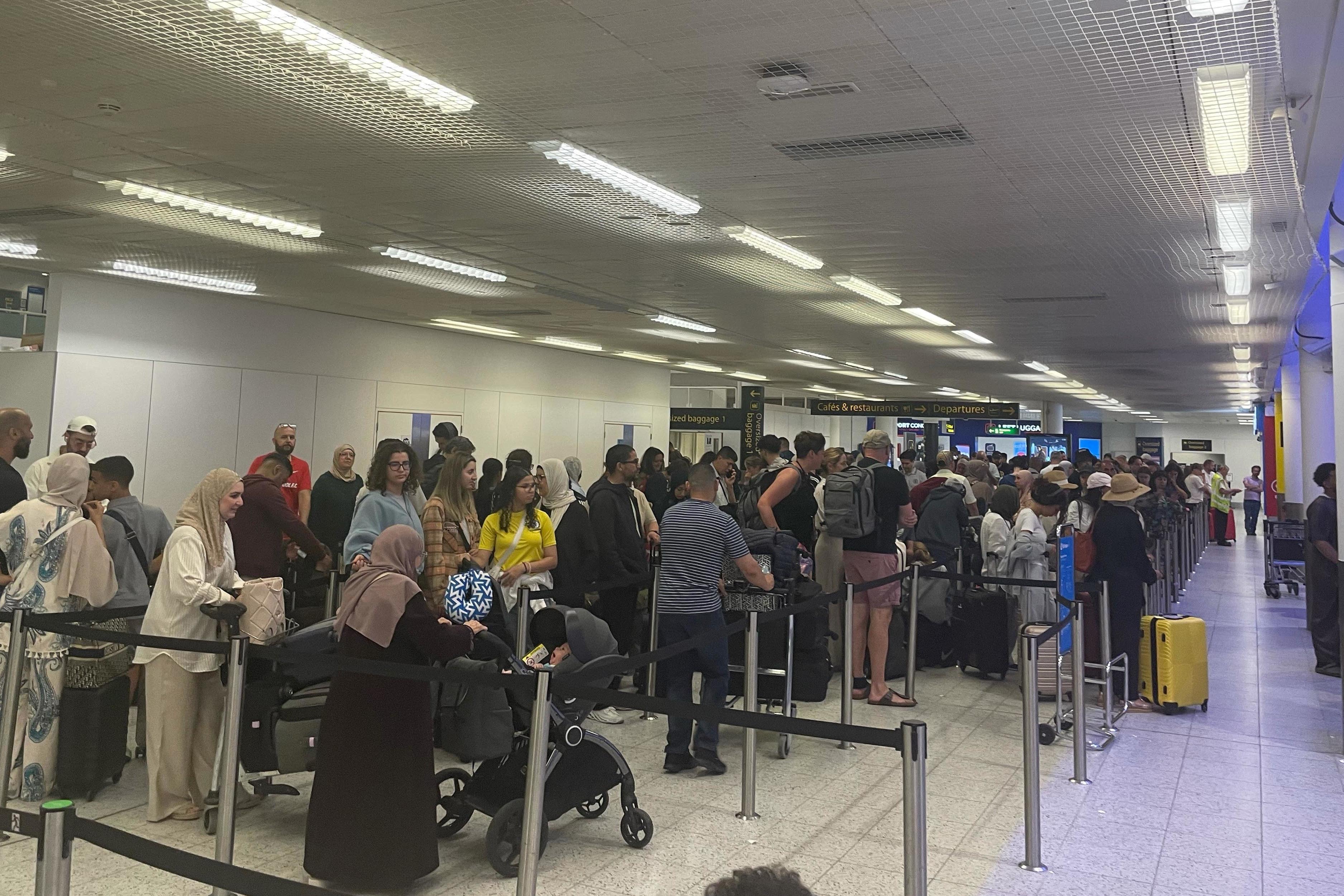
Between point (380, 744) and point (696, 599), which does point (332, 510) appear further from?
point (380, 744)

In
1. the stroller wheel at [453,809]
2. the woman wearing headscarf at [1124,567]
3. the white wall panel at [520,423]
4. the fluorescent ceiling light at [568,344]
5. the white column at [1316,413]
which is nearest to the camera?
the stroller wheel at [453,809]

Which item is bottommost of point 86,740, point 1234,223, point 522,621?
point 86,740

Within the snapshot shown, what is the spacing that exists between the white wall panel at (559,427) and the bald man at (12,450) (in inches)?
422

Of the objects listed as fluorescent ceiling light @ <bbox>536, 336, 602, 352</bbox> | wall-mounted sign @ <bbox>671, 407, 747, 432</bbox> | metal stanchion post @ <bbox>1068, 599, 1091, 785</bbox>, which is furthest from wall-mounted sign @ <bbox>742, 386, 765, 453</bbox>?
metal stanchion post @ <bbox>1068, 599, 1091, 785</bbox>

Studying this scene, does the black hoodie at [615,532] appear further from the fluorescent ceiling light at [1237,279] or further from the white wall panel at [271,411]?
the white wall panel at [271,411]

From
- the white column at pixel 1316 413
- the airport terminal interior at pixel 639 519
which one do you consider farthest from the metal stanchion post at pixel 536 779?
the white column at pixel 1316 413

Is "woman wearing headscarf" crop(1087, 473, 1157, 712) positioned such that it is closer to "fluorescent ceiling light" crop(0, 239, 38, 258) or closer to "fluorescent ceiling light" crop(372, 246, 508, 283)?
"fluorescent ceiling light" crop(372, 246, 508, 283)

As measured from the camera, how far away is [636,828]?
4.39m

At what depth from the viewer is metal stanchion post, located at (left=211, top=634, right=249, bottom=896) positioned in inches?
146

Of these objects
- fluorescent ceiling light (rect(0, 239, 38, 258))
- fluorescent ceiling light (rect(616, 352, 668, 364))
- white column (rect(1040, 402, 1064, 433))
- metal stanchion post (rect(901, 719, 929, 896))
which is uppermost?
white column (rect(1040, 402, 1064, 433))

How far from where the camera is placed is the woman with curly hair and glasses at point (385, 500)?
5652 mm

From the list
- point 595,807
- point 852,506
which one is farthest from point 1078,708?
point 595,807

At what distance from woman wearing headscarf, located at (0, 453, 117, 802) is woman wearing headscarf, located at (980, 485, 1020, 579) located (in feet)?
20.0

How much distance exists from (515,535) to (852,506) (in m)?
2.37
